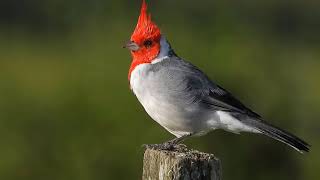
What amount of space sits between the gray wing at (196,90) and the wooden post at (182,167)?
1.06 meters

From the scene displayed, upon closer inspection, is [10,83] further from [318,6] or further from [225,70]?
[318,6]

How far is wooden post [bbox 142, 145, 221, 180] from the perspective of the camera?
14.1ft

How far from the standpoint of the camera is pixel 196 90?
5.52 m

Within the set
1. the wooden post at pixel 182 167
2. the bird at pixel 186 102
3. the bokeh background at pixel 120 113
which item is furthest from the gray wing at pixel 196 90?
the bokeh background at pixel 120 113

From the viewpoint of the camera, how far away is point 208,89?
556 cm

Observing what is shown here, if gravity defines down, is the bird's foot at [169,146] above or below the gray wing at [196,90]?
below

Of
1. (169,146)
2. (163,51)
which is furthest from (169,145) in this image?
(163,51)

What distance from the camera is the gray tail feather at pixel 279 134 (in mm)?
5230

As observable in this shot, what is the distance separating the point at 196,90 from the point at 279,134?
23.7 inches

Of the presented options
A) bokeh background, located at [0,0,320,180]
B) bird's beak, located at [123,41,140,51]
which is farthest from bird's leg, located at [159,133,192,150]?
bokeh background, located at [0,0,320,180]

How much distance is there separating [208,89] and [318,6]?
19.0 m

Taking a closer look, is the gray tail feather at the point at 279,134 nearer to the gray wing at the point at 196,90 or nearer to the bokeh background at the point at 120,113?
the gray wing at the point at 196,90

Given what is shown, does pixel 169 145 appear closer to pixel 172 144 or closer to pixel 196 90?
pixel 172 144

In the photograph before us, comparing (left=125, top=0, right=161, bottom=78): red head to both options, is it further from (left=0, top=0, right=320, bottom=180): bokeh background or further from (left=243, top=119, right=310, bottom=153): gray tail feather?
(left=0, top=0, right=320, bottom=180): bokeh background
